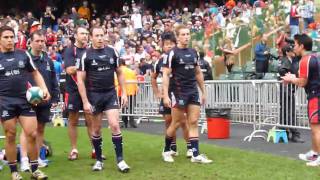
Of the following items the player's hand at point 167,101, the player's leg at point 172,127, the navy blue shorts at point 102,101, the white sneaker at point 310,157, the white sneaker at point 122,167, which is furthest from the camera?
the player's leg at point 172,127

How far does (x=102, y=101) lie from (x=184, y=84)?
5.07 ft

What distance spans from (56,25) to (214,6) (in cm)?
824

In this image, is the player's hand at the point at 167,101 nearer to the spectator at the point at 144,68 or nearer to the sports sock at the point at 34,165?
the sports sock at the point at 34,165

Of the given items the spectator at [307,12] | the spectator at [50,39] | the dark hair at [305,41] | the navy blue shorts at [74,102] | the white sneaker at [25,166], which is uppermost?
the spectator at [307,12]

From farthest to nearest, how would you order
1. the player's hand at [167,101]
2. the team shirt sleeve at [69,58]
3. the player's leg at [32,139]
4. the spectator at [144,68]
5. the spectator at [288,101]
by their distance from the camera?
the spectator at [144,68]
the spectator at [288,101]
the team shirt sleeve at [69,58]
the player's hand at [167,101]
the player's leg at [32,139]

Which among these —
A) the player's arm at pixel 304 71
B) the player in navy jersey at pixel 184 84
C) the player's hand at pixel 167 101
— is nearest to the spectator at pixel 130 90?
the player in navy jersey at pixel 184 84

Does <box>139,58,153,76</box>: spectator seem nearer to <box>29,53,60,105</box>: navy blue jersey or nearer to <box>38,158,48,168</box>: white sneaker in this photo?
<box>29,53,60,105</box>: navy blue jersey

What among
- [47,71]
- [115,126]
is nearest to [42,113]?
[47,71]

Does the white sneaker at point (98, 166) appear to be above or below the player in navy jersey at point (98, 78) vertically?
below

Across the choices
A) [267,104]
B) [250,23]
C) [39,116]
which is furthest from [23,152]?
[250,23]

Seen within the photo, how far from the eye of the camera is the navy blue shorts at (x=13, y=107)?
9172 millimetres

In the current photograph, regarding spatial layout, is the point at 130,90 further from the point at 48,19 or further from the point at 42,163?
the point at 48,19

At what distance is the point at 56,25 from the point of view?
110 feet

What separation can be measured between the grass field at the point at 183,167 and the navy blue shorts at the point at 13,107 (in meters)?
1.19
